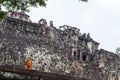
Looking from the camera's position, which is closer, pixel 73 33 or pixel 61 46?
pixel 61 46

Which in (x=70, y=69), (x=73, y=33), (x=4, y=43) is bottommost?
(x=70, y=69)

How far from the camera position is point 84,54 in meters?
29.4

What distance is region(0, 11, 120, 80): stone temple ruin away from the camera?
21514mm

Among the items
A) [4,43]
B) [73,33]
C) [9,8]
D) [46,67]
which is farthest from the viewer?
[73,33]

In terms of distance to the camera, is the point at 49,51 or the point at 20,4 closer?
the point at 20,4

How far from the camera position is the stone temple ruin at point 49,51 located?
Result: 2151cm

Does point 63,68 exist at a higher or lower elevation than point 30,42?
lower

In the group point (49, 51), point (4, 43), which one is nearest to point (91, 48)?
point (49, 51)

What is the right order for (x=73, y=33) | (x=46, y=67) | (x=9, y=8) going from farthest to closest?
(x=73, y=33) < (x=46, y=67) < (x=9, y=8)

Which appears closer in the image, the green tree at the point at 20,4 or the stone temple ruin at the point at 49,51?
the green tree at the point at 20,4

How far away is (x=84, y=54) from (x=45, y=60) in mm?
7294

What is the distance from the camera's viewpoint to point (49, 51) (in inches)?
910

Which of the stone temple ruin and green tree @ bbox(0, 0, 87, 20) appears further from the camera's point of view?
the stone temple ruin

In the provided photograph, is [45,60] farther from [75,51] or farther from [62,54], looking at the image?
[75,51]
